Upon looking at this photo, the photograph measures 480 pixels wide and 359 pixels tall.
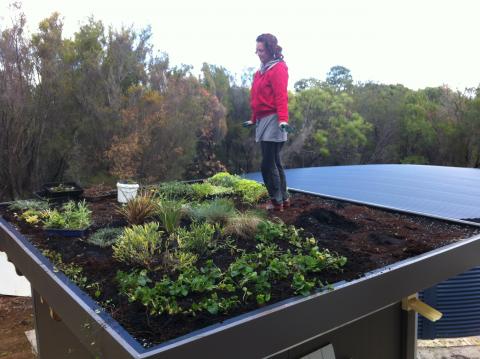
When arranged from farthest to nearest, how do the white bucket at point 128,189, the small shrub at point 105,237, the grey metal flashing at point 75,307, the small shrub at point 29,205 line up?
the white bucket at point 128,189
the small shrub at point 29,205
the small shrub at point 105,237
the grey metal flashing at point 75,307

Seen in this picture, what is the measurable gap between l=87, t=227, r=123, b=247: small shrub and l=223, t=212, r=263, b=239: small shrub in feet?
2.82

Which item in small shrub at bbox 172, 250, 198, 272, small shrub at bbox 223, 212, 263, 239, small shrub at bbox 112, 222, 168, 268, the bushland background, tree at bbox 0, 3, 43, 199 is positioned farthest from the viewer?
the bushland background

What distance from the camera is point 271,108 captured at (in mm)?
4066

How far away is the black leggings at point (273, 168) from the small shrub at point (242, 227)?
817 mm

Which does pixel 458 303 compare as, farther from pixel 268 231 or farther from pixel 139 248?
pixel 139 248

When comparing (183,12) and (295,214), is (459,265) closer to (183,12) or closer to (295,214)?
(295,214)

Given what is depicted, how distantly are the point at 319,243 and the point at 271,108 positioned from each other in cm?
151

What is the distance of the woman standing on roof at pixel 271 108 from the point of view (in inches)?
156

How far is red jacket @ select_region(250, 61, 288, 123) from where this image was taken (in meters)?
3.92

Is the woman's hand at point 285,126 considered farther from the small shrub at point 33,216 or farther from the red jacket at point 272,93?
the small shrub at point 33,216

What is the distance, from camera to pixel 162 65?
1181cm

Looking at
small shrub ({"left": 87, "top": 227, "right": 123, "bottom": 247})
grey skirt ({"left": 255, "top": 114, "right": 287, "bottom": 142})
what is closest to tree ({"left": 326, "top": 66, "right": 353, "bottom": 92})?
grey skirt ({"left": 255, "top": 114, "right": 287, "bottom": 142})

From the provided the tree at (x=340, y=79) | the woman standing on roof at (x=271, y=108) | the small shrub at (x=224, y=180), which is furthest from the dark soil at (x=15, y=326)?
the tree at (x=340, y=79)

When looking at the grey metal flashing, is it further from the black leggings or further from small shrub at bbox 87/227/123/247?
the black leggings
